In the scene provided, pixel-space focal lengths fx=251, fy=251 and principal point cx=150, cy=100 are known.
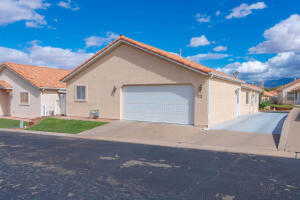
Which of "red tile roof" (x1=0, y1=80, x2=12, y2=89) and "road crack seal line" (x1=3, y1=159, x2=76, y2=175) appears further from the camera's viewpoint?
"red tile roof" (x1=0, y1=80, x2=12, y2=89)

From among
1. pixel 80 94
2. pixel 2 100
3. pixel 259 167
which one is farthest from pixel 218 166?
pixel 2 100

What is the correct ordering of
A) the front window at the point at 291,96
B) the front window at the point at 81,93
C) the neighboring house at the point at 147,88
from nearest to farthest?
the neighboring house at the point at 147,88
the front window at the point at 81,93
the front window at the point at 291,96

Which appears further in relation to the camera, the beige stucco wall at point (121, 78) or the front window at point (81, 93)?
the front window at point (81, 93)

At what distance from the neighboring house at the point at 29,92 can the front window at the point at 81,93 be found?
2516 mm

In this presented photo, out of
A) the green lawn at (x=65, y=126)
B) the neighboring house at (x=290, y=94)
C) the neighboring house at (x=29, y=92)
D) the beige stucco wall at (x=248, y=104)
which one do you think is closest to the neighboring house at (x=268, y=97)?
the neighboring house at (x=290, y=94)

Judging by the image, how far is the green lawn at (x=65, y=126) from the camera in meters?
14.9

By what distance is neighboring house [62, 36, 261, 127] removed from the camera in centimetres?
1390

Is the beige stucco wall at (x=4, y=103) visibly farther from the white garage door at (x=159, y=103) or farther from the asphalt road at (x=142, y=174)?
the asphalt road at (x=142, y=174)

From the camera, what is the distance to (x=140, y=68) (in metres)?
15.7

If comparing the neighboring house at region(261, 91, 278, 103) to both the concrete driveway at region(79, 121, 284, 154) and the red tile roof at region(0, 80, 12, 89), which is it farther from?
the red tile roof at region(0, 80, 12, 89)

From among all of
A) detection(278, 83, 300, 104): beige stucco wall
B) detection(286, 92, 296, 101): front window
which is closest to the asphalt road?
detection(286, 92, 296, 101): front window

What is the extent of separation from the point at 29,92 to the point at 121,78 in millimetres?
9410

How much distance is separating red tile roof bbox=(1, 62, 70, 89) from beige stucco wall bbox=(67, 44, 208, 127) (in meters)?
3.03

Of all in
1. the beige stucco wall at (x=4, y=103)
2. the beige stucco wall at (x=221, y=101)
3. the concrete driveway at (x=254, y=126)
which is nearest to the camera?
the concrete driveway at (x=254, y=126)
